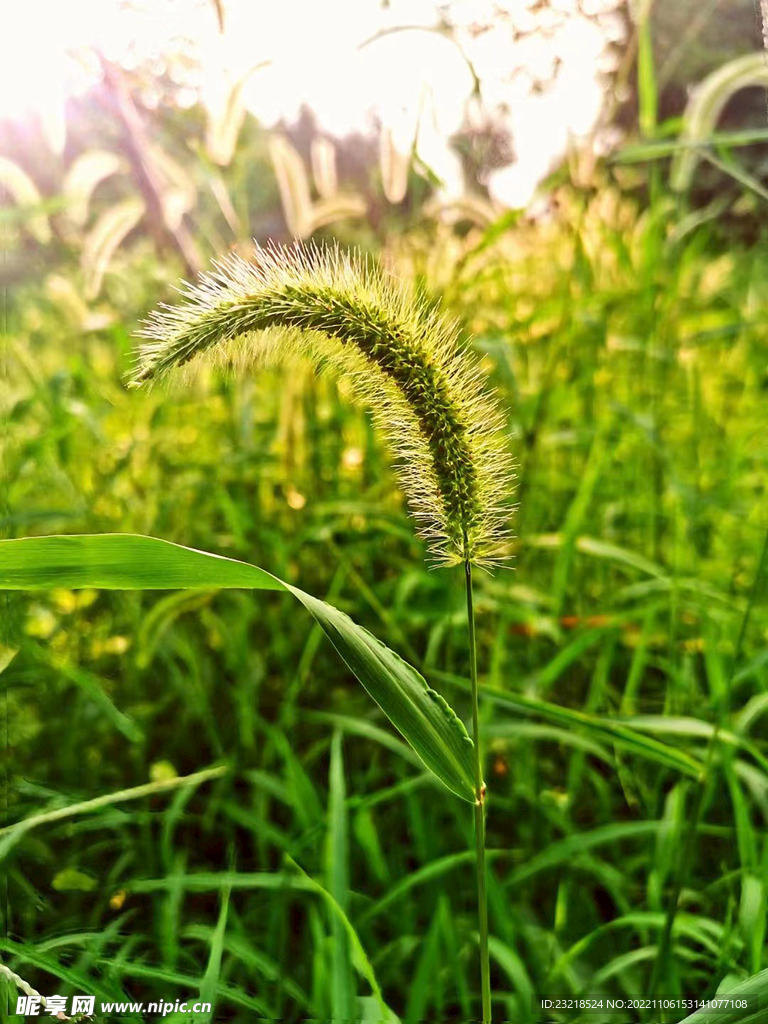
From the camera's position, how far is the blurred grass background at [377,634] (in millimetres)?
929

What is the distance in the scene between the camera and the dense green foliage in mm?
916

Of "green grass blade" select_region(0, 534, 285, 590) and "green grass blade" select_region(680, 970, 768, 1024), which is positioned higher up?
"green grass blade" select_region(0, 534, 285, 590)

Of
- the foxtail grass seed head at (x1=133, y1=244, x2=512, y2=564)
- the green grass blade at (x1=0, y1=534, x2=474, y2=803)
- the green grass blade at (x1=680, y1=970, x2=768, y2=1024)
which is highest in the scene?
the foxtail grass seed head at (x1=133, y1=244, x2=512, y2=564)

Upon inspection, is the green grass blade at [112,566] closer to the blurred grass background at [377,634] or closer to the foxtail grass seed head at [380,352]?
the foxtail grass seed head at [380,352]

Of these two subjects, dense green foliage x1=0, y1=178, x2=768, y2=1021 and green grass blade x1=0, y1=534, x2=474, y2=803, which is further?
dense green foliage x1=0, y1=178, x2=768, y2=1021

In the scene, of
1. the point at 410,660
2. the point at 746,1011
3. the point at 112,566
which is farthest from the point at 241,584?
the point at 410,660

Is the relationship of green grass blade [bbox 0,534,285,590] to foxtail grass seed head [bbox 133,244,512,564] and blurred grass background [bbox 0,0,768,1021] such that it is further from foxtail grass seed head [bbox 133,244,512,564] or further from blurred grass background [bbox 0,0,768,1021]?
blurred grass background [bbox 0,0,768,1021]

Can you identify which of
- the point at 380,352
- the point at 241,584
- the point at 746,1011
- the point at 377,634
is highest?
the point at 380,352

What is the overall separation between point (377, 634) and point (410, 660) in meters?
0.06

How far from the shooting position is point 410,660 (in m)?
1.20

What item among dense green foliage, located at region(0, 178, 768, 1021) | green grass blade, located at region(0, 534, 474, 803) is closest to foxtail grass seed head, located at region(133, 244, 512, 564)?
green grass blade, located at region(0, 534, 474, 803)

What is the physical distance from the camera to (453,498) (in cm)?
53

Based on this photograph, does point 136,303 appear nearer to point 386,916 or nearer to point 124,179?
point 124,179

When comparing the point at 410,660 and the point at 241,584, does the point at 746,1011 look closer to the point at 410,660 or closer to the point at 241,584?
the point at 241,584
